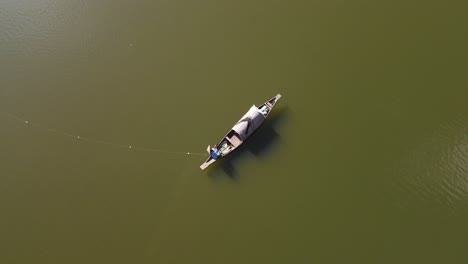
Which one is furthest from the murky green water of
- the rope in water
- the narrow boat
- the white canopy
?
the white canopy

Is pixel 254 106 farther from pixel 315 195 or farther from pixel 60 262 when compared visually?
pixel 60 262

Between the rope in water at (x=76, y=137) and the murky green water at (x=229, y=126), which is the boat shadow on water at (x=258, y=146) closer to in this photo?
the murky green water at (x=229, y=126)

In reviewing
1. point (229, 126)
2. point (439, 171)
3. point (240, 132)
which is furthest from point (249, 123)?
point (439, 171)

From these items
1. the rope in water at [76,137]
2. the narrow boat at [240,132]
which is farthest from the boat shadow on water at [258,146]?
the rope in water at [76,137]

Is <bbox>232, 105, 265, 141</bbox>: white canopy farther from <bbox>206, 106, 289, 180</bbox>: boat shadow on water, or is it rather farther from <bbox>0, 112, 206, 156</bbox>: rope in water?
<bbox>0, 112, 206, 156</bbox>: rope in water

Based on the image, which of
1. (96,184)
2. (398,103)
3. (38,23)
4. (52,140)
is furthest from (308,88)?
(38,23)

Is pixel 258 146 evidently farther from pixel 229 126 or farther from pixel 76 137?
pixel 76 137
